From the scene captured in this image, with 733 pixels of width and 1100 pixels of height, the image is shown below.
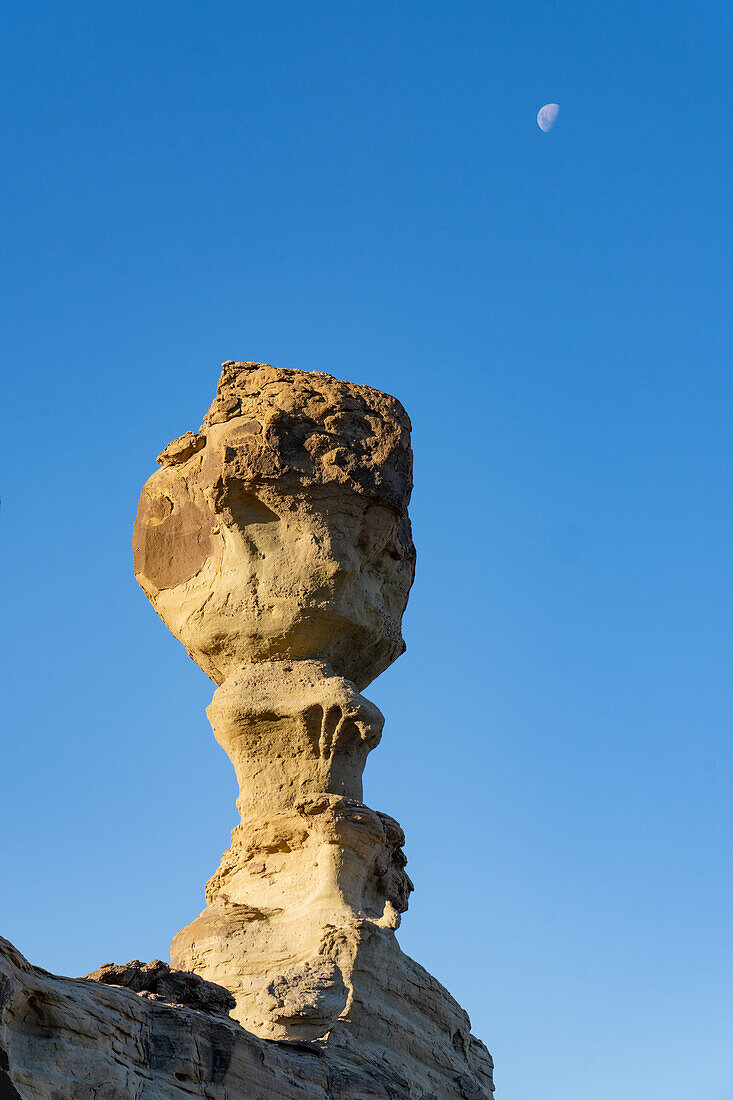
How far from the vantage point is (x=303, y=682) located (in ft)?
40.5

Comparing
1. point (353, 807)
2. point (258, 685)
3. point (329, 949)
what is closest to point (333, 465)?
point (258, 685)

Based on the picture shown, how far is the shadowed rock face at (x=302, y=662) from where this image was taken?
37.1 ft

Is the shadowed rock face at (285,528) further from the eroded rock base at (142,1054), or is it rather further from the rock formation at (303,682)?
the eroded rock base at (142,1054)

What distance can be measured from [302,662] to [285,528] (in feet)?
3.36

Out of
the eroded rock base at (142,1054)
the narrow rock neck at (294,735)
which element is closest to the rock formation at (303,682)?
the narrow rock neck at (294,735)

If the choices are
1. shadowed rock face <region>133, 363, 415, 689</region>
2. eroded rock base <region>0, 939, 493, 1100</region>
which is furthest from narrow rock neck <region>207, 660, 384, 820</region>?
eroded rock base <region>0, 939, 493, 1100</region>

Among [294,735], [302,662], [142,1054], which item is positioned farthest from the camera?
[302,662]

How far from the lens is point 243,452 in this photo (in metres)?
12.5

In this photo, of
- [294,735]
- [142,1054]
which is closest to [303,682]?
[294,735]

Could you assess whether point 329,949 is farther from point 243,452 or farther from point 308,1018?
point 243,452

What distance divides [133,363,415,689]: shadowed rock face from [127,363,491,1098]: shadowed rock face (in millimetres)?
14

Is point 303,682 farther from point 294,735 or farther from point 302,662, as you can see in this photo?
point 294,735

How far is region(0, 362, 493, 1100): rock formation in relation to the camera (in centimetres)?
1116

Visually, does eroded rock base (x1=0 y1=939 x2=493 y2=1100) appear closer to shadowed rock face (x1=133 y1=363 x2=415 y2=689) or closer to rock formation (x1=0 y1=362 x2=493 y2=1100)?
rock formation (x1=0 y1=362 x2=493 y2=1100)
